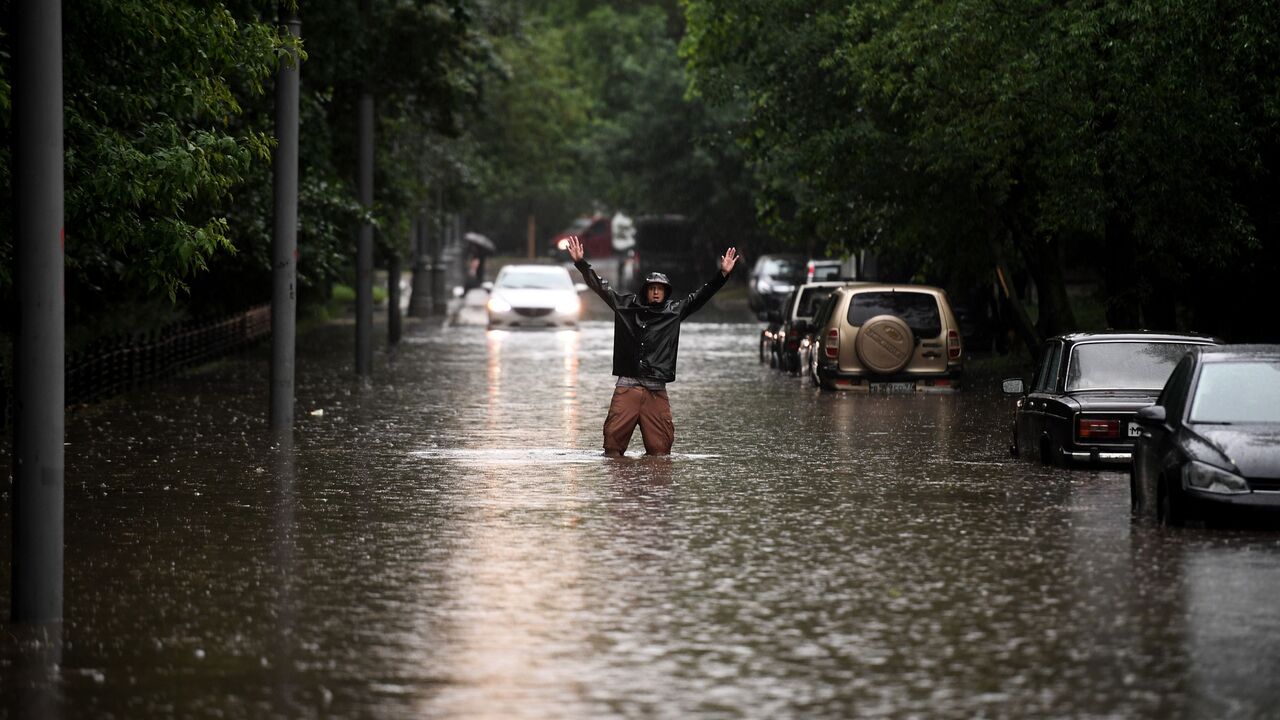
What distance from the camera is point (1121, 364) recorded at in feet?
59.2

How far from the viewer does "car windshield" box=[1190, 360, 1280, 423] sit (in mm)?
13516

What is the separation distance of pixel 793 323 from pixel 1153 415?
20085 mm

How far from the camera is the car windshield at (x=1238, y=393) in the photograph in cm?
1352

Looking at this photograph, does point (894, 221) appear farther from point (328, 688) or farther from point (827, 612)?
point (328, 688)

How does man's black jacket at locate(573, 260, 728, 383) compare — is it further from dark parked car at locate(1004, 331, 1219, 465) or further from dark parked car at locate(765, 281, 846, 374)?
dark parked car at locate(765, 281, 846, 374)

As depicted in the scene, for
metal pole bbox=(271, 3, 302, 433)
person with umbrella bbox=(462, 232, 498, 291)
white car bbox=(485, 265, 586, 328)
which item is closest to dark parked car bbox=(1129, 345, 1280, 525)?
metal pole bbox=(271, 3, 302, 433)

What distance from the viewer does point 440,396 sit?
27125 mm

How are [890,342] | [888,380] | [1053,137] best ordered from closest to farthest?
1. [1053,137]
2. [890,342]
3. [888,380]

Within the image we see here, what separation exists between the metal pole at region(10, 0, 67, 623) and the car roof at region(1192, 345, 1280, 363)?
753cm

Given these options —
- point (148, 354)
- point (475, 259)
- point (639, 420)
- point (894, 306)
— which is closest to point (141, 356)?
point (148, 354)

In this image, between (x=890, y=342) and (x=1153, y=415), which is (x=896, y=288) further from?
(x=1153, y=415)

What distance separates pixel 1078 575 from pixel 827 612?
1.85 metres

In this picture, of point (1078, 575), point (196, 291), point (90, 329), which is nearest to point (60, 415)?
point (1078, 575)

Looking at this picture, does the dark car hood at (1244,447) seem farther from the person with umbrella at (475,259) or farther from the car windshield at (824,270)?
the person with umbrella at (475,259)
